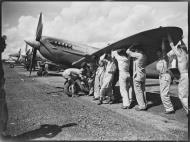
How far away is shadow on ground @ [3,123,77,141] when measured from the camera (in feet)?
14.5

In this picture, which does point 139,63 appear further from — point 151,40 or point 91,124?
point 91,124

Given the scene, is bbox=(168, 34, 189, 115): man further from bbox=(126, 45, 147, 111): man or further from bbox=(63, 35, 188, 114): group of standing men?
bbox=(126, 45, 147, 111): man

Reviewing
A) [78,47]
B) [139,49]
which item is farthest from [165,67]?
[78,47]

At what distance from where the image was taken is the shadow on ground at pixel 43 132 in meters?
4.42

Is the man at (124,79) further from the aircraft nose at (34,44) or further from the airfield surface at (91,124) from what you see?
the aircraft nose at (34,44)

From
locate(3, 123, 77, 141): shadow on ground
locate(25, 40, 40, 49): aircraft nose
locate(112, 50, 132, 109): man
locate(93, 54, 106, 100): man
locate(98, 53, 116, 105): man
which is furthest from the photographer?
locate(25, 40, 40, 49): aircraft nose

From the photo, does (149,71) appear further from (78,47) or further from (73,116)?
(73,116)

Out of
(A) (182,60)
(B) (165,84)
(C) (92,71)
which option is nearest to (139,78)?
(B) (165,84)

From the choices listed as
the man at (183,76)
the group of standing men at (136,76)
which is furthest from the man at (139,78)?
the man at (183,76)

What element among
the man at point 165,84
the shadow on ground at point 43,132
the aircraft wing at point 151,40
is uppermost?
the aircraft wing at point 151,40

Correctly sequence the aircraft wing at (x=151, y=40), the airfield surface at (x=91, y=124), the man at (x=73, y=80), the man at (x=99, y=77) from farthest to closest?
1. the man at (x=73, y=80)
2. the man at (x=99, y=77)
3. the aircraft wing at (x=151, y=40)
4. the airfield surface at (x=91, y=124)

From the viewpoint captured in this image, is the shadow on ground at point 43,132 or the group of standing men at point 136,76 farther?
the group of standing men at point 136,76

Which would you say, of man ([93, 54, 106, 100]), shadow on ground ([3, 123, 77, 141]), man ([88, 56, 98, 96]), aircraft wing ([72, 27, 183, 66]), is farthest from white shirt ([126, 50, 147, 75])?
man ([88, 56, 98, 96])

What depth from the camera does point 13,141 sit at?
4234mm
